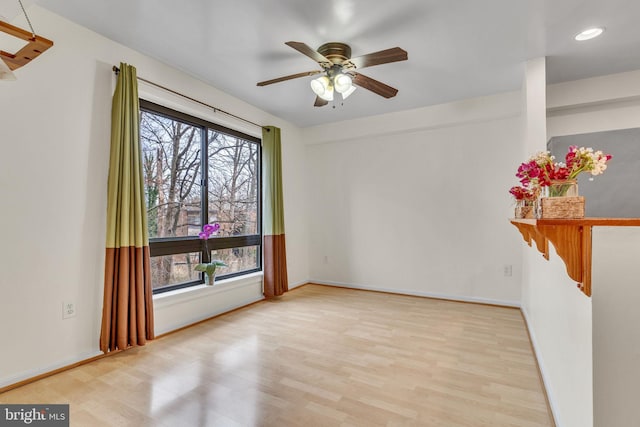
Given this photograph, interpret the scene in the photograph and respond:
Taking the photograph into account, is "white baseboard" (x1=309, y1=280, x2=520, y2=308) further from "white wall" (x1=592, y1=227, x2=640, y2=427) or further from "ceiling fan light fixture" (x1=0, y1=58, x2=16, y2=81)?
"ceiling fan light fixture" (x1=0, y1=58, x2=16, y2=81)

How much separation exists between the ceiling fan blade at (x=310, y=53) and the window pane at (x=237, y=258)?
2532mm

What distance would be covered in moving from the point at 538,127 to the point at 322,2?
234 cm

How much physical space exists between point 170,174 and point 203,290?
1353mm

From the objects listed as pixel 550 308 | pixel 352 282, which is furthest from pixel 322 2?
pixel 352 282

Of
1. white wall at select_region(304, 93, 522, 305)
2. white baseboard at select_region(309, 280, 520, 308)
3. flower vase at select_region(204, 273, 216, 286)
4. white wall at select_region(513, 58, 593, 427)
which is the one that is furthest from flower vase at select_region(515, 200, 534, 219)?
flower vase at select_region(204, 273, 216, 286)

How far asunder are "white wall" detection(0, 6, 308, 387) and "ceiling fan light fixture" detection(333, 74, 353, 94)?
192cm

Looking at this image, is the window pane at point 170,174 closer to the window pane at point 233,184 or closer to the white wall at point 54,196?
the window pane at point 233,184

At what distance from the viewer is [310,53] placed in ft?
7.29

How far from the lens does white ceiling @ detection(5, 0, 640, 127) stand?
85.0 inches

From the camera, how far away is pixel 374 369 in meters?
2.31

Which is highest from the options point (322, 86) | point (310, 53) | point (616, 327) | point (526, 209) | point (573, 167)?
point (310, 53)

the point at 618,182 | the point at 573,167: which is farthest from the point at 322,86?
the point at 618,182

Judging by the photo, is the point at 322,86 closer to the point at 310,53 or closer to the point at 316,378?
the point at 310,53

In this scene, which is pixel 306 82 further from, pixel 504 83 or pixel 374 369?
pixel 374 369
